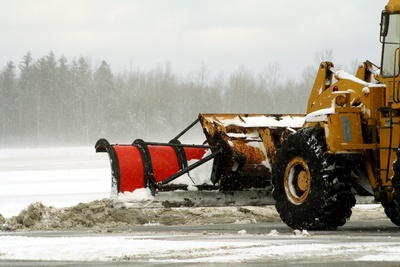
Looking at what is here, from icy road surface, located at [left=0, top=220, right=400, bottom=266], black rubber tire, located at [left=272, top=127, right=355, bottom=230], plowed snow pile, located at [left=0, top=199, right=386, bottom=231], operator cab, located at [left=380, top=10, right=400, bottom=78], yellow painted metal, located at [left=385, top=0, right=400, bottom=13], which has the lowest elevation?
plowed snow pile, located at [left=0, top=199, right=386, bottom=231]

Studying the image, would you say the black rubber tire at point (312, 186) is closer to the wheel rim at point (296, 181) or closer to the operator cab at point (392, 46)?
the wheel rim at point (296, 181)

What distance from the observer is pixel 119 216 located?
15797 mm

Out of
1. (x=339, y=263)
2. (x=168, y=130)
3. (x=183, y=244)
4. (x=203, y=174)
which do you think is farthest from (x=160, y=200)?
(x=168, y=130)

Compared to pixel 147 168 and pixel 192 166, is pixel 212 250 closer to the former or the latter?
pixel 192 166

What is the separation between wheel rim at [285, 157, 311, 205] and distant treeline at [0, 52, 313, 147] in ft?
306

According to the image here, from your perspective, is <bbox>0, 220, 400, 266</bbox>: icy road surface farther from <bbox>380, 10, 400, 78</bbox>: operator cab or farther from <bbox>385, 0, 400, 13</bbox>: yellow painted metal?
<bbox>385, 0, 400, 13</bbox>: yellow painted metal

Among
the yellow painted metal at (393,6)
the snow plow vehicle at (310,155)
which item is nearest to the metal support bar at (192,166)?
the snow plow vehicle at (310,155)

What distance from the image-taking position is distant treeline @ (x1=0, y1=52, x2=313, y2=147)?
→ 112000mm

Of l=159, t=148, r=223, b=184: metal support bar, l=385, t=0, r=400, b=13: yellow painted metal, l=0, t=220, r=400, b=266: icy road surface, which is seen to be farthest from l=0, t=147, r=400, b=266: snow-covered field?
l=385, t=0, r=400, b=13: yellow painted metal

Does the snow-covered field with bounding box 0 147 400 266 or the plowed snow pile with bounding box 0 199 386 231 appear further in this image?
the plowed snow pile with bounding box 0 199 386 231

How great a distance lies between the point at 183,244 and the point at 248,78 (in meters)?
110

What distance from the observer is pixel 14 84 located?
121 m

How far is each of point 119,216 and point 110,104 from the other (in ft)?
336

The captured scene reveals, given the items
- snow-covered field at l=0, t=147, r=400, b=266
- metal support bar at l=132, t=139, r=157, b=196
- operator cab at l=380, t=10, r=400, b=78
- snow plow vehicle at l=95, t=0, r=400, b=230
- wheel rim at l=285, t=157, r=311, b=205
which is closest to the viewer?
snow-covered field at l=0, t=147, r=400, b=266
